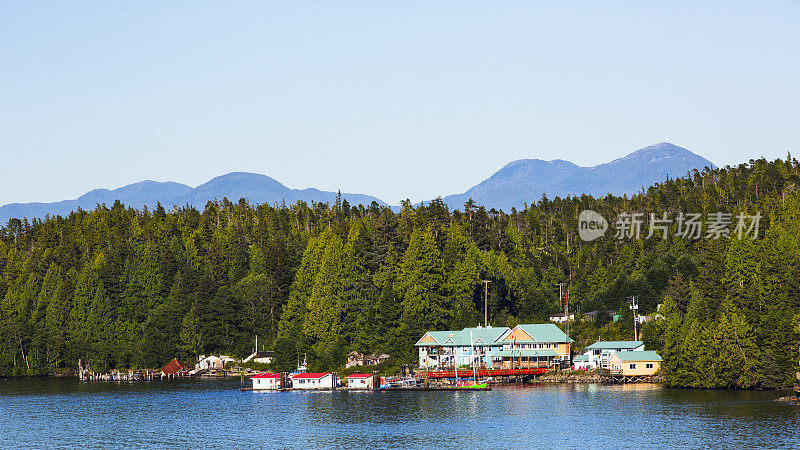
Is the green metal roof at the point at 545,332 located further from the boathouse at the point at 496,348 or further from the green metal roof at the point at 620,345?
the green metal roof at the point at 620,345

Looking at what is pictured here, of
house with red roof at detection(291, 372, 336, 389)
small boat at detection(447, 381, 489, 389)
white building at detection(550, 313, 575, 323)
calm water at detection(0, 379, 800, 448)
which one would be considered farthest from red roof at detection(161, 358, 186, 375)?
white building at detection(550, 313, 575, 323)

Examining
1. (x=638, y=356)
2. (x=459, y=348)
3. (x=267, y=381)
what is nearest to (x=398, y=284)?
(x=459, y=348)

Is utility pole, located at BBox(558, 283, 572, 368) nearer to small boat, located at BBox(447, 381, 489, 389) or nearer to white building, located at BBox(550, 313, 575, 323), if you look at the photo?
white building, located at BBox(550, 313, 575, 323)

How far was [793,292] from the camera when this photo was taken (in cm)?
10162

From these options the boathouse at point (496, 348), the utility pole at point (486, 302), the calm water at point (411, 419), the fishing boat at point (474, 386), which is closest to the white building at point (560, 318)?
the boathouse at point (496, 348)

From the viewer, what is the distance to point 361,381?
119 meters

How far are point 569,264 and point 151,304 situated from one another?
76.7 metres

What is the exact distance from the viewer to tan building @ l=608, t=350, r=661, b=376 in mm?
116125

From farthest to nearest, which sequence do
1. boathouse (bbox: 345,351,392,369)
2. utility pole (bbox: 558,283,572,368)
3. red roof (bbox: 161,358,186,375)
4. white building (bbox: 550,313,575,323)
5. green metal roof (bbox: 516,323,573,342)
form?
red roof (bbox: 161,358,186,375) < white building (bbox: 550,313,575,323) < boathouse (bbox: 345,351,392,369) < utility pole (bbox: 558,283,572,368) < green metal roof (bbox: 516,323,573,342)

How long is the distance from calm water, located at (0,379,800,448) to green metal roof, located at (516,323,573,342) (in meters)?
9.99

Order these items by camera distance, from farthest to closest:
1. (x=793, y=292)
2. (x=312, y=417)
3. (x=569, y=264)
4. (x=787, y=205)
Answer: (x=569, y=264), (x=787, y=205), (x=793, y=292), (x=312, y=417)

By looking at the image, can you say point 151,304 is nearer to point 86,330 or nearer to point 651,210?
point 86,330

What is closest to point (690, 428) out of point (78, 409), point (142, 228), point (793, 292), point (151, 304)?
point (793, 292)

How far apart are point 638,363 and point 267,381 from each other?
169 ft
